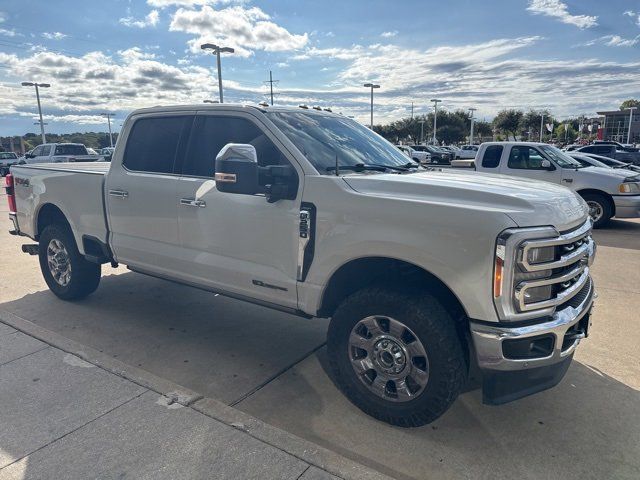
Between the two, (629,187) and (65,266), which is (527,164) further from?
(65,266)

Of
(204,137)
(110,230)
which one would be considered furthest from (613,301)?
(110,230)

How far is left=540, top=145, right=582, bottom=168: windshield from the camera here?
33.3 feet

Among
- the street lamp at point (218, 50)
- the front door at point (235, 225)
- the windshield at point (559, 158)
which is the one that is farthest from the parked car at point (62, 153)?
the front door at point (235, 225)

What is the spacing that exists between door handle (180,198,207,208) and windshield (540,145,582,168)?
8.54 meters

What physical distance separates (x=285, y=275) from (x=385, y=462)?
1.34 m

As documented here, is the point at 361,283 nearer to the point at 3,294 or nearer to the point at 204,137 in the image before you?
the point at 204,137

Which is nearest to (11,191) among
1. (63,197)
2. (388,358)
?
(63,197)

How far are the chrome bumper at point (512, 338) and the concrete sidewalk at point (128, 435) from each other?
2.83ft

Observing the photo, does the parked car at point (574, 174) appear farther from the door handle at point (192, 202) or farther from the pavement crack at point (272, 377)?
the door handle at point (192, 202)

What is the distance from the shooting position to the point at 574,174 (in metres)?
9.94

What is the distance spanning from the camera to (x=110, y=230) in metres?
4.75

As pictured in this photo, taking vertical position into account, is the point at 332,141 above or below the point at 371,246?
above

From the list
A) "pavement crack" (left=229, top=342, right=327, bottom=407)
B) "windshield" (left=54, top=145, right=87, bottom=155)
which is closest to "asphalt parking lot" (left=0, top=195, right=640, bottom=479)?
"pavement crack" (left=229, top=342, right=327, bottom=407)

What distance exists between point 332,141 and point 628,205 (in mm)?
8261
